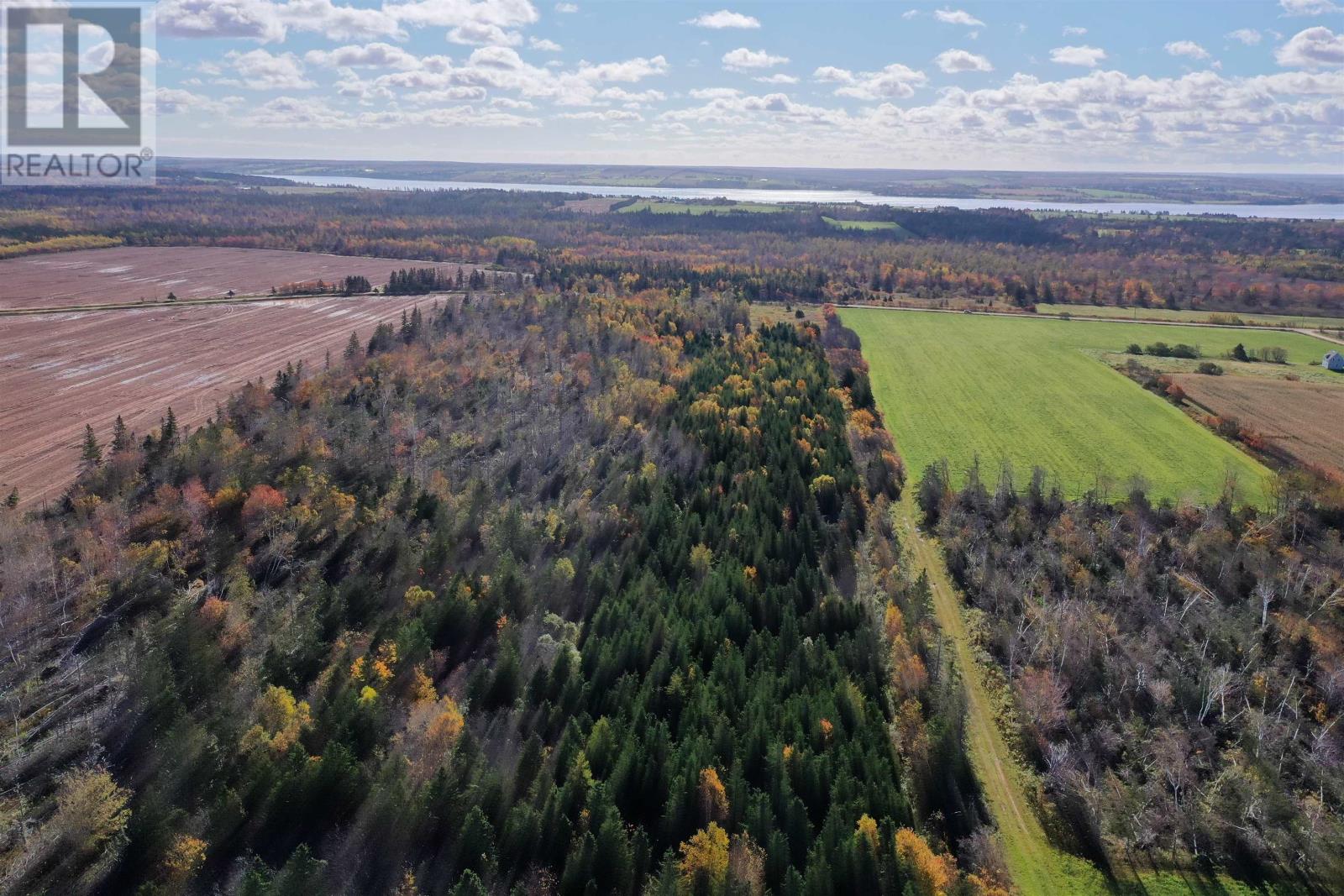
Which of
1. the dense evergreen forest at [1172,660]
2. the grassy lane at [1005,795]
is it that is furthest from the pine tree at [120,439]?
the dense evergreen forest at [1172,660]

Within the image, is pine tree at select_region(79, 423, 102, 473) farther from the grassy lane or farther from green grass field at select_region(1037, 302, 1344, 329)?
green grass field at select_region(1037, 302, 1344, 329)

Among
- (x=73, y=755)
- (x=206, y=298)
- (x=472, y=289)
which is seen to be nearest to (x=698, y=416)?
(x=73, y=755)

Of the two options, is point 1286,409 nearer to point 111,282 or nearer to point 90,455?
point 90,455

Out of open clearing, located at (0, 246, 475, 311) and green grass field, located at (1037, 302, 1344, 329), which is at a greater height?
green grass field, located at (1037, 302, 1344, 329)

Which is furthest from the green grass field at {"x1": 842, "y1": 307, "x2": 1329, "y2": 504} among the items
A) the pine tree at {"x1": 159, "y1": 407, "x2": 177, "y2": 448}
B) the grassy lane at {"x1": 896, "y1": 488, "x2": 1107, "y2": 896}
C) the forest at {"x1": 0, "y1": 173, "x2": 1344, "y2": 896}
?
the pine tree at {"x1": 159, "y1": 407, "x2": 177, "y2": 448}

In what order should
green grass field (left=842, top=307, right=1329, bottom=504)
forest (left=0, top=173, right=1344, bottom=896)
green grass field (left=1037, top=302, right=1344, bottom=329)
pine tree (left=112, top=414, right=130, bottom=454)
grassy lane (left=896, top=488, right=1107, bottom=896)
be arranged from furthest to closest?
green grass field (left=1037, top=302, right=1344, bottom=329) → green grass field (left=842, top=307, right=1329, bottom=504) → pine tree (left=112, top=414, right=130, bottom=454) → grassy lane (left=896, top=488, right=1107, bottom=896) → forest (left=0, top=173, right=1344, bottom=896)
